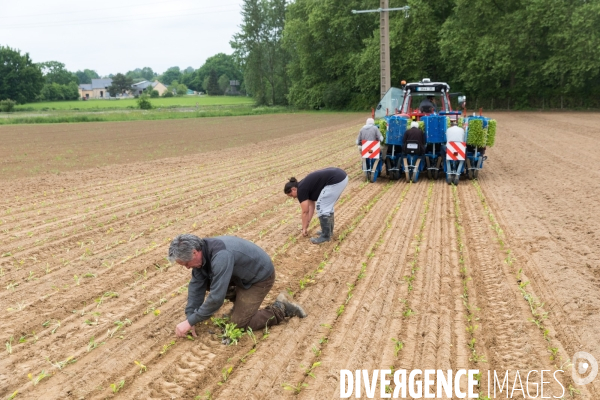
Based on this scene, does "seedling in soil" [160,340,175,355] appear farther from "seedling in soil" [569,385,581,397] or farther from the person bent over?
"seedling in soil" [569,385,581,397]

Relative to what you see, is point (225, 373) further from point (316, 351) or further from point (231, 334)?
point (316, 351)

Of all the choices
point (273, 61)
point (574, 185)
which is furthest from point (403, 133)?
point (273, 61)

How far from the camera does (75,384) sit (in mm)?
4398

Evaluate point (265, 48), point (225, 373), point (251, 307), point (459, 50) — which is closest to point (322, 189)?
point (251, 307)

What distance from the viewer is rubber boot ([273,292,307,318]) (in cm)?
558

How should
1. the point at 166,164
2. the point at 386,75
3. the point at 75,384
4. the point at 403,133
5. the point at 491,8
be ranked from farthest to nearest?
the point at 491,8
the point at 386,75
the point at 166,164
the point at 403,133
the point at 75,384

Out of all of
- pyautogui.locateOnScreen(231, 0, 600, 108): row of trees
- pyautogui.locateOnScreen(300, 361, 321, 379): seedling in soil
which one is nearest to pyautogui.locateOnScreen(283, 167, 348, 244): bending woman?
pyautogui.locateOnScreen(300, 361, 321, 379): seedling in soil

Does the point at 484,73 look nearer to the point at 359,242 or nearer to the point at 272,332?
the point at 359,242

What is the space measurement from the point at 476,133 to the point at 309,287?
331 inches

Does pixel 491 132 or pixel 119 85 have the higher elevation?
pixel 119 85

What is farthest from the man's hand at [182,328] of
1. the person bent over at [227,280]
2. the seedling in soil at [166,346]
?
the seedling in soil at [166,346]

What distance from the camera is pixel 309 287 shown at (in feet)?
21.6

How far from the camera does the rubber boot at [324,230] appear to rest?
830cm

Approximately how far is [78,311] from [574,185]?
11.0 m
